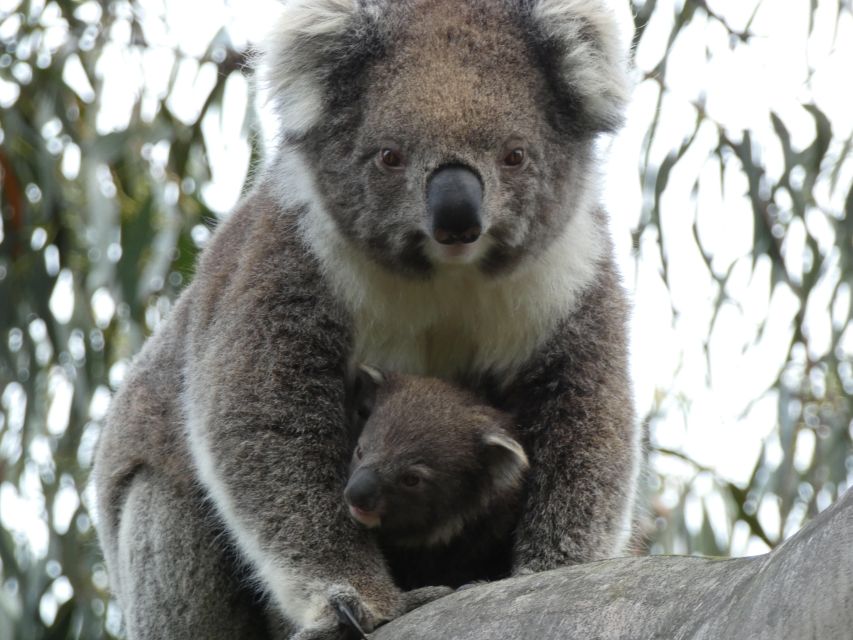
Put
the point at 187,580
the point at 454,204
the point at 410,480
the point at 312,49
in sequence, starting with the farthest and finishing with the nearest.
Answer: the point at 187,580 < the point at 312,49 < the point at 410,480 < the point at 454,204

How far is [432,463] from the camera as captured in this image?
2.48m

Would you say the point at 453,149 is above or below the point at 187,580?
above

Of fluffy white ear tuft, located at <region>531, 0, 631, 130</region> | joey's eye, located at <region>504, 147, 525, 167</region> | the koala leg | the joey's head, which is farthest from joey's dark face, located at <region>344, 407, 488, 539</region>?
fluffy white ear tuft, located at <region>531, 0, 631, 130</region>

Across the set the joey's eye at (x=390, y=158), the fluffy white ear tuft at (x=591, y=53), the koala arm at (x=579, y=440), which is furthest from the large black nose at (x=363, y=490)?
the fluffy white ear tuft at (x=591, y=53)

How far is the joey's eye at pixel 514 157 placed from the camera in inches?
92.5

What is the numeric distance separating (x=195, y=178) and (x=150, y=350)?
1.63m

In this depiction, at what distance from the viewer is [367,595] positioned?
2.30 meters

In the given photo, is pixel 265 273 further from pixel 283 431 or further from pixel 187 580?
pixel 187 580

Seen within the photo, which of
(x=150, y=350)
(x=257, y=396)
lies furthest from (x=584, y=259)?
(x=150, y=350)

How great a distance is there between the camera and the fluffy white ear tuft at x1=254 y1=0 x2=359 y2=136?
2521 millimetres

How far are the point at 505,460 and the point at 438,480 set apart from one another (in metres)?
0.14

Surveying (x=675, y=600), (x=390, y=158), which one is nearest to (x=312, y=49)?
(x=390, y=158)

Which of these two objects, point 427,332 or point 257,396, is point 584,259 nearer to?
point 427,332

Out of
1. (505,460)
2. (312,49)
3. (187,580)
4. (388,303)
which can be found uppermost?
(312,49)
